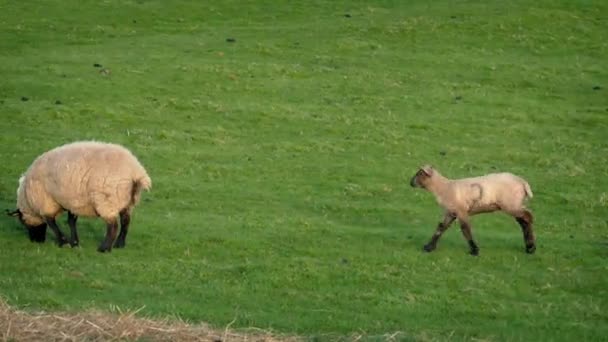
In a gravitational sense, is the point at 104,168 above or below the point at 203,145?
above

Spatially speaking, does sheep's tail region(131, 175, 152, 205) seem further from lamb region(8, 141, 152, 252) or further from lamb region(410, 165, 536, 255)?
lamb region(410, 165, 536, 255)

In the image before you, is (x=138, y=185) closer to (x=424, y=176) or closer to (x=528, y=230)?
(x=424, y=176)

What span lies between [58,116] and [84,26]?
11.8 meters

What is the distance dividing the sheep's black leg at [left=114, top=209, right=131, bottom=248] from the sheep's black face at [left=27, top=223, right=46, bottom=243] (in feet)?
4.42

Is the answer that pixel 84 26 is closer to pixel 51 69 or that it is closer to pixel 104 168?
pixel 51 69

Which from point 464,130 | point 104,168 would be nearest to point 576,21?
point 464,130

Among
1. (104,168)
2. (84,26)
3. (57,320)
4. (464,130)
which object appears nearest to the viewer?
(57,320)

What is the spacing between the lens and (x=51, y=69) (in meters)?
32.2

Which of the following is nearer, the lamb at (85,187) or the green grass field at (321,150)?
the green grass field at (321,150)

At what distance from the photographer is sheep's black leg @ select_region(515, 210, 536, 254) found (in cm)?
1869

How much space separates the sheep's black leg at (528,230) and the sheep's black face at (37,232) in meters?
7.85

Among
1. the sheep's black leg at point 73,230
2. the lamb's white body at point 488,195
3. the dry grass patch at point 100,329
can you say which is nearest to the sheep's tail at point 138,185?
the sheep's black leg at point 73,230

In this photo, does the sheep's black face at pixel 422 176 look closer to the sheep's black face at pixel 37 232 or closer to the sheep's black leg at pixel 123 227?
the sheep's black leg at pixel 123 227

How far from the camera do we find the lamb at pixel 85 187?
58.2 ft
